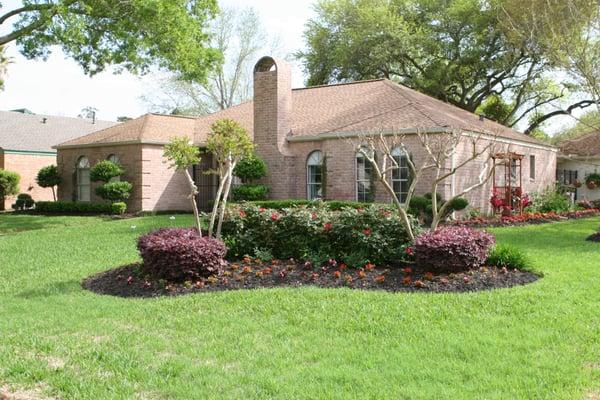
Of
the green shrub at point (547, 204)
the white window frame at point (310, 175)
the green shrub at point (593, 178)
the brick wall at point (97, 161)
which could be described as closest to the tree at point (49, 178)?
the brick wall at point (97, 161)

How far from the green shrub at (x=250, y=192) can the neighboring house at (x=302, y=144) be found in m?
0.53

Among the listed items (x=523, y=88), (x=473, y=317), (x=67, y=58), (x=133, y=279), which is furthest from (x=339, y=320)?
(x=523, y=88)

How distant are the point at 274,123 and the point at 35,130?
60.8ft

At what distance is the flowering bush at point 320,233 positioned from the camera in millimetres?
9172

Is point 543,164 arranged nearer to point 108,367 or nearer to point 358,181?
point 358,181

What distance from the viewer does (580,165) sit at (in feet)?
103

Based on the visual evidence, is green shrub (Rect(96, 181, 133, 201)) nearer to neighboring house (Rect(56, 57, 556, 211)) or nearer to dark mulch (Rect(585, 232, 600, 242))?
neighboring house (Rect(56, 57, 556, 211))

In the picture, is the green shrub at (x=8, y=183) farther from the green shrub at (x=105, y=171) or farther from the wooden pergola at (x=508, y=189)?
the wooden pergola at (x=508, y=189)

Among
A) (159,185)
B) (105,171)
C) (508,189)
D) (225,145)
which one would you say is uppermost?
(225,145)

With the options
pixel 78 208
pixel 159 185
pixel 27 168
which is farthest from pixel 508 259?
pixel 27 168

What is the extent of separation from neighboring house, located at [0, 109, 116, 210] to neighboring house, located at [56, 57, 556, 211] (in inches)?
225

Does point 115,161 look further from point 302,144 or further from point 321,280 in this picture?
point 321,280

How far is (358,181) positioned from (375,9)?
17.7 meters

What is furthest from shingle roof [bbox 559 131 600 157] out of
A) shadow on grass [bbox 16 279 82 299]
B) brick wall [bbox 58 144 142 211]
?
shadow on grass [bbox 16 279 82 299]
